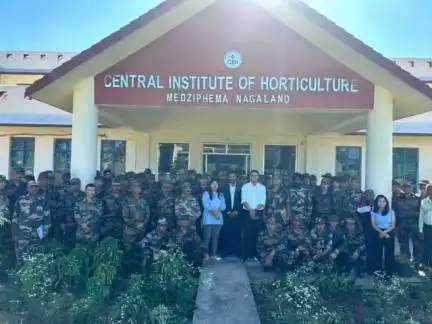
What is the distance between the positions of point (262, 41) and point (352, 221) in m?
3.43

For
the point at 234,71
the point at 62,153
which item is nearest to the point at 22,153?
the point at 62,153

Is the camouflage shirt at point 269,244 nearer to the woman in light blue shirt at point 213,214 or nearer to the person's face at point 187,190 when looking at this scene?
the woman in light blue shirt at point 213,214

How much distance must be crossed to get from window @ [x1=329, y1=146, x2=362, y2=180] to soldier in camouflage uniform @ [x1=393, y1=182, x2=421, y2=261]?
19.1ft

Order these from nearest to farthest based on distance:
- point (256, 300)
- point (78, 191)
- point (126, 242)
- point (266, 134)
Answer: point (256, 300), point (126, 242), point (78, 191), point (266, 134)

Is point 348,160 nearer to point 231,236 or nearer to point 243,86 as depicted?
point 243,86

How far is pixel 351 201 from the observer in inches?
299

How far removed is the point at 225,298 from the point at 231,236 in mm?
1982

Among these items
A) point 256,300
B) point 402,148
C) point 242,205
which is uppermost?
point 402,148

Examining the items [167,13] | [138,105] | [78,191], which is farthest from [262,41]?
[78,191]

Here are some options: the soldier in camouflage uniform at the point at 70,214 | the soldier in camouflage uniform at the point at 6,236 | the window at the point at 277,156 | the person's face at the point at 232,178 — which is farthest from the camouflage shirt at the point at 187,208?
the window at the point at 277,156

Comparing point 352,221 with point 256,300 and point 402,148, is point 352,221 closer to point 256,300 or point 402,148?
point 256,300

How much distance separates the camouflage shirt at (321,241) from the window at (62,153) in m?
9.62

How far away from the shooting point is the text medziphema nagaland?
8070 millimetres

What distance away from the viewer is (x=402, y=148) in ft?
46.5
